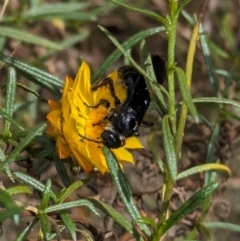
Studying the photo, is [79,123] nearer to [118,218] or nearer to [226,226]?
[118,218]

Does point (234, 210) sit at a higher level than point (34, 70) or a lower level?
lower

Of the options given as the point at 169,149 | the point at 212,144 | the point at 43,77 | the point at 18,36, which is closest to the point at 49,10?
the point at 18,36

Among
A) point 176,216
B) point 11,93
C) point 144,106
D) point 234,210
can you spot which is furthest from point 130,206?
point 234,210

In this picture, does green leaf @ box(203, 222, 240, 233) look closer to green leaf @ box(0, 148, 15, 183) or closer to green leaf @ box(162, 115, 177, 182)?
green leaf @ box(162, 115, 177, 182)

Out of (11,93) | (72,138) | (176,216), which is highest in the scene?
(11,93)

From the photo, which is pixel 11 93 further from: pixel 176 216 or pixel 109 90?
pixel 176 216

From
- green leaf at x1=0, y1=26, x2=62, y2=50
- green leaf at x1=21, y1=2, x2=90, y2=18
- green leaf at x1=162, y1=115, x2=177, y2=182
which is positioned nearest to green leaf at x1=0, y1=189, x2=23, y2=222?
green leaf at x1=162, y1=115, x2=177, y2=182
